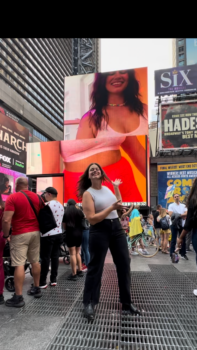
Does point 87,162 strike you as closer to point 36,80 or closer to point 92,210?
point 92,210

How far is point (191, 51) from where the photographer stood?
68.8 m

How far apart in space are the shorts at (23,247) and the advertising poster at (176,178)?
24187 millimetres

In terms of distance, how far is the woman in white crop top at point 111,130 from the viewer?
1031 inches

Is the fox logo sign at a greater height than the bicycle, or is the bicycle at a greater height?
the fox logo sign

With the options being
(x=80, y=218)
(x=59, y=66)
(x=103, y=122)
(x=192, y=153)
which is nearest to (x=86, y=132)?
(x=103, y=122)

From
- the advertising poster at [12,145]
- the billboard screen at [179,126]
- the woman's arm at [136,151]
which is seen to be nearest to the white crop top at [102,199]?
the woman's arm at [136,151]

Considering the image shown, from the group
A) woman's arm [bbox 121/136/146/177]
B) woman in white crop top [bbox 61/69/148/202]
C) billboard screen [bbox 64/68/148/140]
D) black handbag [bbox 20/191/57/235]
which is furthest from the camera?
billboard screen [bbox 64/68/148/140]

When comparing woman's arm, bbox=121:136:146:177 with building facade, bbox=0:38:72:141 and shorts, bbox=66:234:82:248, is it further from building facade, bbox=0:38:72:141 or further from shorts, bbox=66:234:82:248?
building facade, bbox=0:38:72:141

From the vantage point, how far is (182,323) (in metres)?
3.00

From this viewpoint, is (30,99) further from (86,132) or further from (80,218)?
(80,218)

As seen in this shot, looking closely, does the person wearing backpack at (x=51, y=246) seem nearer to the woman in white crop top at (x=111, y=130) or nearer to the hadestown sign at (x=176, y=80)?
the woman in white crop top at (x=111, y=130)

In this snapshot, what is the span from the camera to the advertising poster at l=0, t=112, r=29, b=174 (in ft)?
87.5

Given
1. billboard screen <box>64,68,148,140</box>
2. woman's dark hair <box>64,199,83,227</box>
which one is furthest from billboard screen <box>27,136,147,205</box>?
woman's dark hair <box>64,199,83,227</box>

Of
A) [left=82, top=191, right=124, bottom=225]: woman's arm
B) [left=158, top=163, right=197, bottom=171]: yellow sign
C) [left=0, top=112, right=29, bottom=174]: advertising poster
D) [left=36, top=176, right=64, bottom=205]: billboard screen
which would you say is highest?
[left=0, top=112, right=29, bottom=174]: advertising poster
